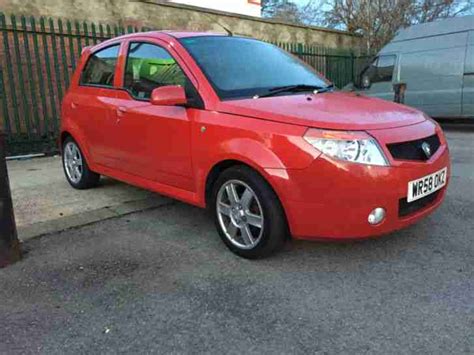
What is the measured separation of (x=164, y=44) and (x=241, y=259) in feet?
6.46

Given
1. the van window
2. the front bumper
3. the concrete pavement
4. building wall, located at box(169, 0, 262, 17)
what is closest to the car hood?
the front bumper

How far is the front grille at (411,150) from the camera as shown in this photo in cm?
319

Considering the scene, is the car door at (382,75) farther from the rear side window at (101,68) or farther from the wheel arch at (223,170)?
the wheel arch at (223,170)

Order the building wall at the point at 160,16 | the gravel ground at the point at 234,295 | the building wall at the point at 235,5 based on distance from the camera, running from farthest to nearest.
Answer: the building wall at the point at 235,5, the building wall at the point at 160,16, the gravel ground at the point at 234,295

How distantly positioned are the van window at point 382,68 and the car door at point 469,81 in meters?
1.71

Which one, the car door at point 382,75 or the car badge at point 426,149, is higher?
the car door at point 382,75

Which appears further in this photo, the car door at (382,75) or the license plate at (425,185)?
the car door at (382,75)

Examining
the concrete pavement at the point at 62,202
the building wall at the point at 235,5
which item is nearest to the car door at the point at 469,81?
the concrete pavement at the point at 62,202

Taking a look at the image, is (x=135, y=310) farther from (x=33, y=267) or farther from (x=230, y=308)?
(x=33, y=267)

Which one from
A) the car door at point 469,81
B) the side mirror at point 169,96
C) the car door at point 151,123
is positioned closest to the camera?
the side mirror at point 169,96

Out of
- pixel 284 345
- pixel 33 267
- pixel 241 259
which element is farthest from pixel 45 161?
pixel 284 345

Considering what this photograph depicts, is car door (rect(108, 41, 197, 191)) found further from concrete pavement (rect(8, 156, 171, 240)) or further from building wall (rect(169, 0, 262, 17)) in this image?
building wall (rect(169, 0, 262, 17))

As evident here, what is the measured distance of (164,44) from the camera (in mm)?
4172

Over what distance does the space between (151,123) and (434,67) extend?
7929mm
